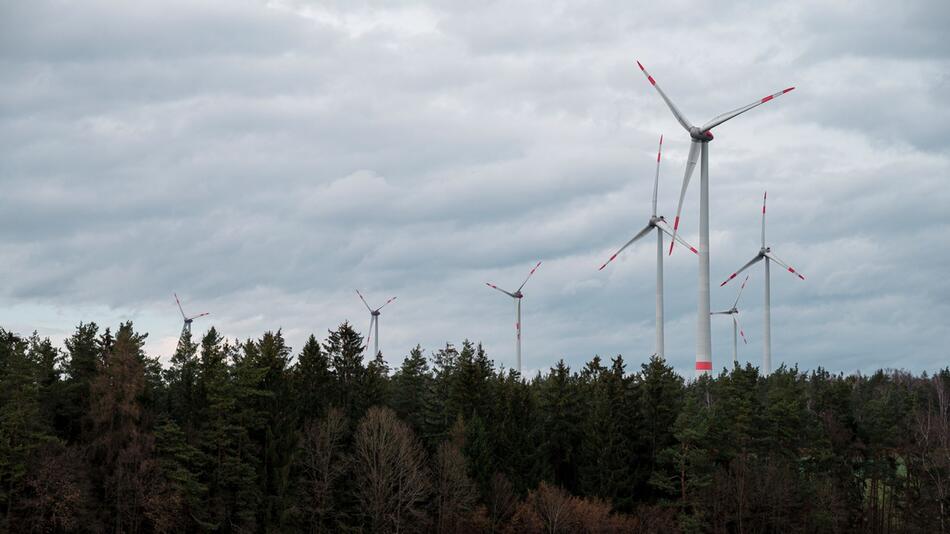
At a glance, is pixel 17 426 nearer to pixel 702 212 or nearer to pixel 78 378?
pixel 78 378


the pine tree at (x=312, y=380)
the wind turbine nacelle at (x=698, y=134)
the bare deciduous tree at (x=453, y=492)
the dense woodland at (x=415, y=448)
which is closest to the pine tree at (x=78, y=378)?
the dense woodland at (x=415, y=448)

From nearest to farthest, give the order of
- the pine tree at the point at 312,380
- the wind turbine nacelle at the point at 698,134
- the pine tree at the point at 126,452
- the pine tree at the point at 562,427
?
the pine tree at the point at 126,452, the pine tree at the point at 312,380, the pine tree at the point at 562,427, the wind turbine nacelle at the point at 698,134

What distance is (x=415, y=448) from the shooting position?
4247 inches

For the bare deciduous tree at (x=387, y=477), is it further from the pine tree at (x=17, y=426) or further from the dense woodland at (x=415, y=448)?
the pine tree at (x=17, y=426)

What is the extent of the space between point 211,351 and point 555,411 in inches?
1546

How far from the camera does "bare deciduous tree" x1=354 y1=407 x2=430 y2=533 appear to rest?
332ft

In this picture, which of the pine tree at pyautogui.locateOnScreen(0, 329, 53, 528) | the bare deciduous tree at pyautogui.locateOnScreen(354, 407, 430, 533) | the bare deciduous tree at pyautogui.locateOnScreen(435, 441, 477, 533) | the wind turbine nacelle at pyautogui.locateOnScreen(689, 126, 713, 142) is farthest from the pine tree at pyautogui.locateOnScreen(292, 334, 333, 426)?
the wind turbine nacelle at pyautogui.locateOnScreen(689, 126, 713, 142)

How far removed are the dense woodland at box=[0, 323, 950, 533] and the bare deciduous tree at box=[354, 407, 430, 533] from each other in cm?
A: 21

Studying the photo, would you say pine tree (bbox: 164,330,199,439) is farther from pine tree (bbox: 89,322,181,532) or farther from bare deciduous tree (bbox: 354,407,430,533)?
bare deciduous tree (bbox: 354,407,430,533)

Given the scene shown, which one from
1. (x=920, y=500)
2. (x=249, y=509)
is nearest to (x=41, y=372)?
(x=249, y=509)

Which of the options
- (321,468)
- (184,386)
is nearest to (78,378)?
(184,386)

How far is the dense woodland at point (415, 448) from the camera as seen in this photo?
308ft

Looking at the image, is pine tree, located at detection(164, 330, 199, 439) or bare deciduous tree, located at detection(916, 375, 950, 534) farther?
bare deciduous tree, located at detection(916, 375, 950, 534)

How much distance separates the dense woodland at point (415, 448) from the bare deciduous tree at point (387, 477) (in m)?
0.21
